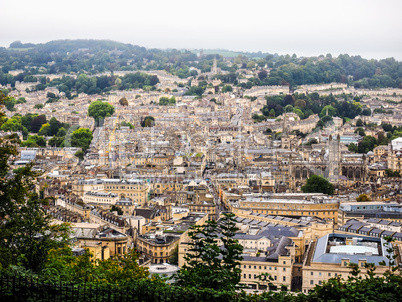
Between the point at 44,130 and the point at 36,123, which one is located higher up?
the point at 36,123

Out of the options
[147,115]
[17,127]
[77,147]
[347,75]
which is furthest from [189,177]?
[347,75]

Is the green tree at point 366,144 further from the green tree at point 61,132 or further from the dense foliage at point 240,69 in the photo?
the dense foliage at point 240,69

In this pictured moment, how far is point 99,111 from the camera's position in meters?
86.0

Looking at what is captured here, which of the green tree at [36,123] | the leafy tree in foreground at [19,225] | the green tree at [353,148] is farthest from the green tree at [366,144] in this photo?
the leafy tree in foreground at [19,225]

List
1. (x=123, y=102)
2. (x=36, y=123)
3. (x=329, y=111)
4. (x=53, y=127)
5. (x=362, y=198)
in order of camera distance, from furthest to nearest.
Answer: (x=123, y=102)
(x=329, y=111)
(x=36, y=123)
(x=53, y=127)
(x=362, y=198)

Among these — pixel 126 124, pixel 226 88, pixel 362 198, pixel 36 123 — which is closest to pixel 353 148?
pixel 126 124

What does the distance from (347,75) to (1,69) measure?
240 feet

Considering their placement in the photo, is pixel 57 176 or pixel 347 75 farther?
pixel 347 75

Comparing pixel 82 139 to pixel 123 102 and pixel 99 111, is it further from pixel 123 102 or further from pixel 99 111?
pixel 123 102

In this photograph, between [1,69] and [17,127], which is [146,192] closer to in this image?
[17,127]

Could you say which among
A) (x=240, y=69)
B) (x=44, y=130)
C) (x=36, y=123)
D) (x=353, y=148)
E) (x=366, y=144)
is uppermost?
(x=240, y=69)

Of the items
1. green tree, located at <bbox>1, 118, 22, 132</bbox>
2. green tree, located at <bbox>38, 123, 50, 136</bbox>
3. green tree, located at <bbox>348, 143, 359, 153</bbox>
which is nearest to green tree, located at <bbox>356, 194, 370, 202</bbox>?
green tree, located at <bbox>348, 143, 359, 153</bbox>

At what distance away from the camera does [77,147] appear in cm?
6525

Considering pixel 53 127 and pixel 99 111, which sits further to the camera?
pixel 99 111
